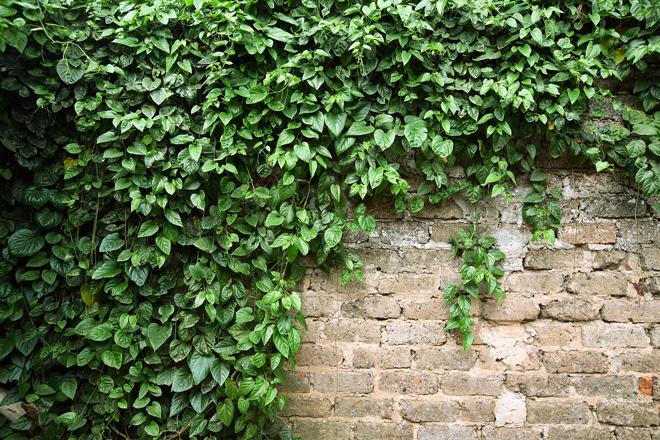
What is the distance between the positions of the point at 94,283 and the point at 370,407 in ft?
5.14

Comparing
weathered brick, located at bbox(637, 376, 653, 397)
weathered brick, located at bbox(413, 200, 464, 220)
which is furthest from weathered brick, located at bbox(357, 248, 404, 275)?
weathered brick, located at bbox(637, 376, 653, 397)

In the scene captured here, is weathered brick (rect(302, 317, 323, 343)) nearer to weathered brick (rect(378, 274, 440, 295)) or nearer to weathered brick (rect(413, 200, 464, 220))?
weathered brick (rect(378, 274, 440, 295))

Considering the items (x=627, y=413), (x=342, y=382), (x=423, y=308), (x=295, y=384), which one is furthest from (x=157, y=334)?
(x=627, y=413)

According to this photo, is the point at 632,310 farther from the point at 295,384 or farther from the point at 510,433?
the point at 295,384

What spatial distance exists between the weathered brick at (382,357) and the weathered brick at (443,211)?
28.1 inches

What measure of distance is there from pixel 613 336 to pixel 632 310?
17cm

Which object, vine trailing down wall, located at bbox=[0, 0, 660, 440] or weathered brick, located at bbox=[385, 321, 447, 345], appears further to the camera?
weathered brick, located at bbox=[385, 321, 447, 345]

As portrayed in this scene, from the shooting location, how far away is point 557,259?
8.10 ft

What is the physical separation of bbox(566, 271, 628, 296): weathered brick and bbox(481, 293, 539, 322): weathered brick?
0.73 feet

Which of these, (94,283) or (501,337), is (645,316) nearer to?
(501,337)

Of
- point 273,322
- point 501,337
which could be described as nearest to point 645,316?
point 501,337

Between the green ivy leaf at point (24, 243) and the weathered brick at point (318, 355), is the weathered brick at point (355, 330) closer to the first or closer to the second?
the weathered brick at point (318, 355)

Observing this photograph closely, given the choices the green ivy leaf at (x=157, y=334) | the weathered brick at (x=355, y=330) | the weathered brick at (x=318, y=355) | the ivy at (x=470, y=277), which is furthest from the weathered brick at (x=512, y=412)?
the green ivy leaf at (x=157, y=334)

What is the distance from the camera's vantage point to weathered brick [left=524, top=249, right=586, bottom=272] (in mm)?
2465
